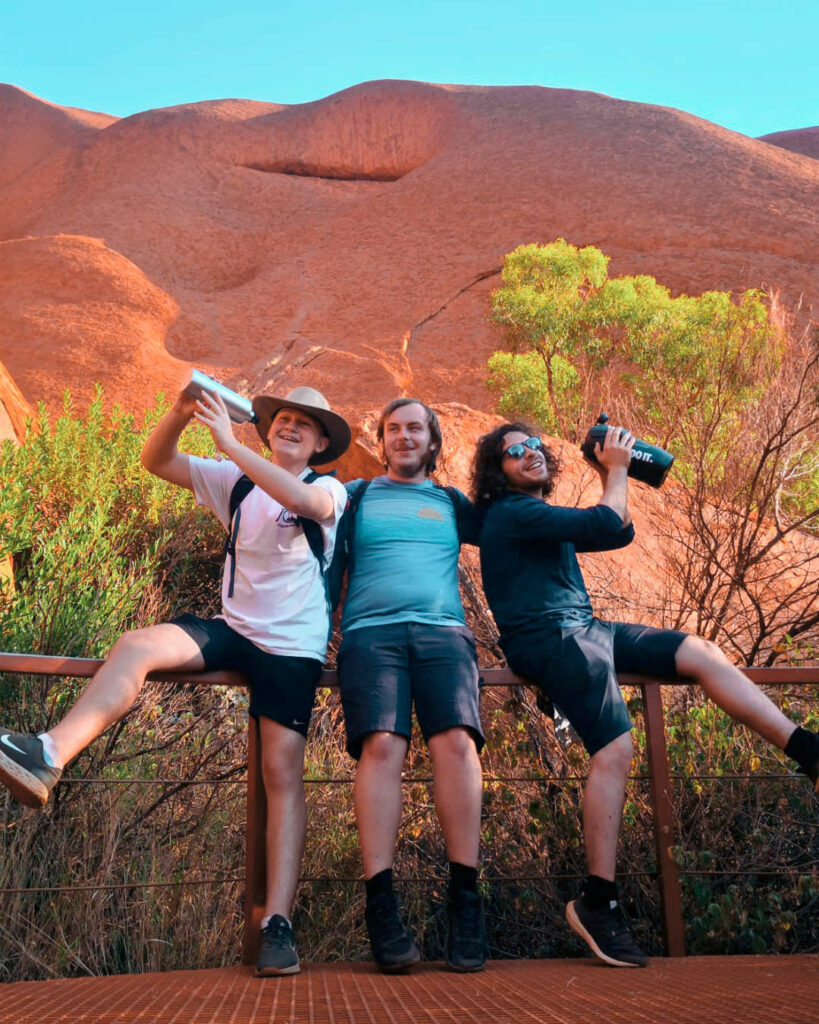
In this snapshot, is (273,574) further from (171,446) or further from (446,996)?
(446,996)

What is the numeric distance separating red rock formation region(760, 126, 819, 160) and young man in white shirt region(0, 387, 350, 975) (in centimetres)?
4652

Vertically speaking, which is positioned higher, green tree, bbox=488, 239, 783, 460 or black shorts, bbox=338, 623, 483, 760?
green tree, bbox=488, 239, 783, 460

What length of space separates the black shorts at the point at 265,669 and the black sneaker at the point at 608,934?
0.92 meters

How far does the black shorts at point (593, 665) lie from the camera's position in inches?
116

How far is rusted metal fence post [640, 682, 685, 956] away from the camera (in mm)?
2908

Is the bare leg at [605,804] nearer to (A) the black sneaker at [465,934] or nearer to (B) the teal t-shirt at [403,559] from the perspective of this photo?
(A) the black sneaker at [465,934]

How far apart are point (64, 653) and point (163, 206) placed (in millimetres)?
34432

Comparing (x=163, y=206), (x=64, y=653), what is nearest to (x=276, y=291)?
(x=163, y=206)

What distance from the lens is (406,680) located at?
293 centimetres

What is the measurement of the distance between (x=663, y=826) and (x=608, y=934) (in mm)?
464

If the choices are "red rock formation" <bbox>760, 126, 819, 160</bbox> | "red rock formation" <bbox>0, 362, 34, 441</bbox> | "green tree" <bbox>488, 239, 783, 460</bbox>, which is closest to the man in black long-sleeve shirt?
"red rock formation" <bbox>0, 362, 34, 441</bbox>

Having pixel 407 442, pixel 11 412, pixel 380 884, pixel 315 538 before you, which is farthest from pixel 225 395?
pixel 11 412

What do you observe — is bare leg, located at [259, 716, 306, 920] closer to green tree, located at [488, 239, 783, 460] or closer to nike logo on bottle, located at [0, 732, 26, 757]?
nike logo on bottle, located at [0, 732, 26, 757]

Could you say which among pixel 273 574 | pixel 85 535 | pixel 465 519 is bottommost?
pixel 273 574
